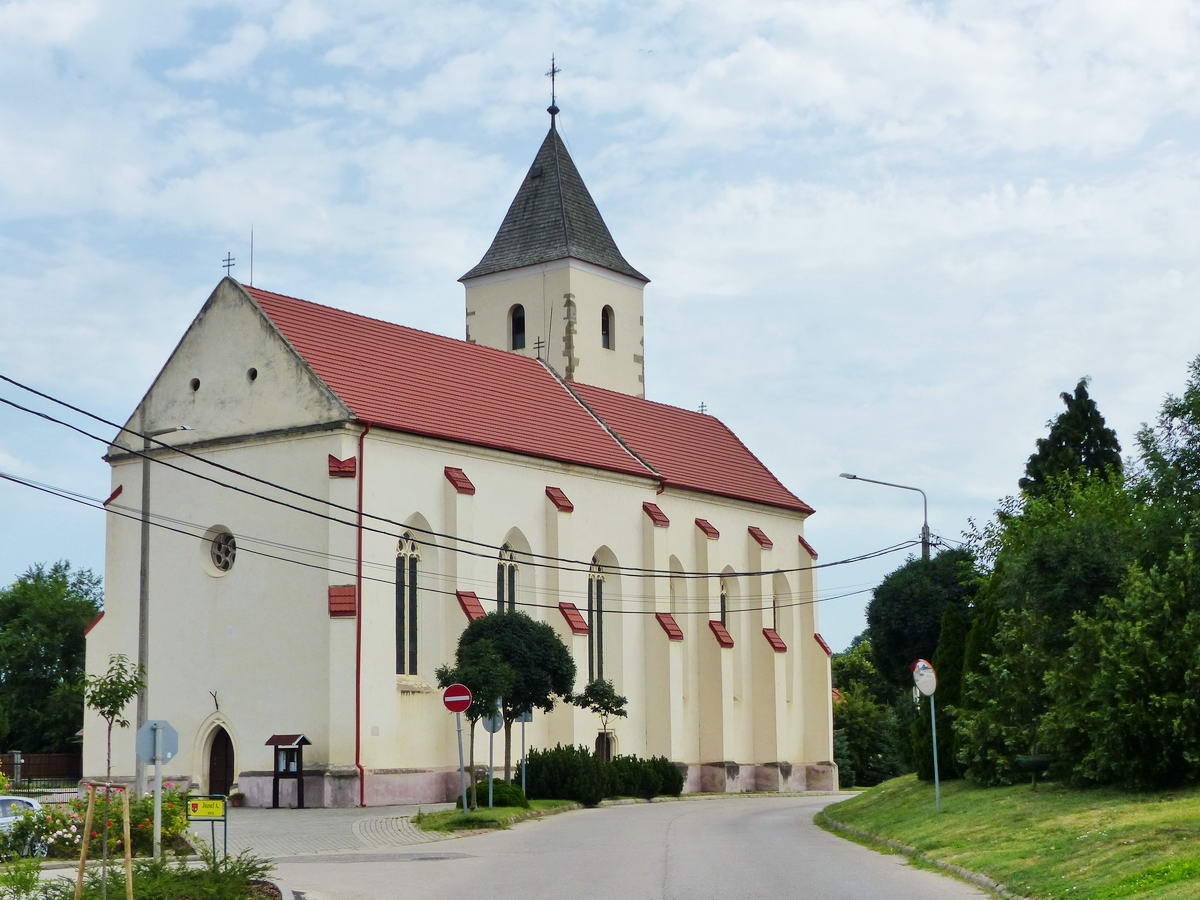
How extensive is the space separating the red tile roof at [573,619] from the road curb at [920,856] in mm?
13444

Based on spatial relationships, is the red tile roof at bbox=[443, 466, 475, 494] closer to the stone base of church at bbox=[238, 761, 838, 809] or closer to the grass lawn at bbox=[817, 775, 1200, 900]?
the stone base of church at bbox=[238, 761, 838, 809]

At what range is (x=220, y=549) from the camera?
1725 inches

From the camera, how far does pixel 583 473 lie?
49.4m

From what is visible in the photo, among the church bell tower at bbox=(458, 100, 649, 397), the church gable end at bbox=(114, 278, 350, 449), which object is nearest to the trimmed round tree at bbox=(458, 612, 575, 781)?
the church gable end at bbox=(114, 278, 350, 449)

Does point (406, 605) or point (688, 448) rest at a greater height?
point (688, 448)

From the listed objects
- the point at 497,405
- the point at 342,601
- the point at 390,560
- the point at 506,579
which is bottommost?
the point at 342,601

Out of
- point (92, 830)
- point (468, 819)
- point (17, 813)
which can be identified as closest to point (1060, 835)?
point (92, 830)

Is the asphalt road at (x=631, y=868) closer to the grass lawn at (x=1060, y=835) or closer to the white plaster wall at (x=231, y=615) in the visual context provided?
the grass lawn at (x=1060, y=835)

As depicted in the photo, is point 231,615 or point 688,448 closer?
point 231,615

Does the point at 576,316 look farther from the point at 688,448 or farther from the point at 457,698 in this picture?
the point at 457,698

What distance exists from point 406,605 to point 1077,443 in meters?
23.2

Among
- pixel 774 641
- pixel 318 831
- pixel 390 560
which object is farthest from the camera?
pixel 774 641

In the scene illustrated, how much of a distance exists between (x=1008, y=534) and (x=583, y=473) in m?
13.0

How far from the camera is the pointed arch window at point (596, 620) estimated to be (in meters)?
49.5
